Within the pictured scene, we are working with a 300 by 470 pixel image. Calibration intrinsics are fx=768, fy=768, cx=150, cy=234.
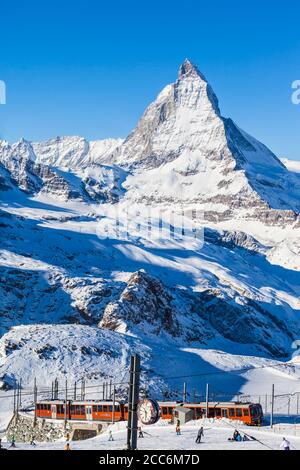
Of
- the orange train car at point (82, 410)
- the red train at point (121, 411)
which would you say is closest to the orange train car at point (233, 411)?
the red train at point (121, 411)

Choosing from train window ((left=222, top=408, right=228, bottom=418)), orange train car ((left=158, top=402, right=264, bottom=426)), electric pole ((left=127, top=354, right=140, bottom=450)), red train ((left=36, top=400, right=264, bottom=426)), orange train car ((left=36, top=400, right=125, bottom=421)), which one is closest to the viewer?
electric pole ((left=127, top=354, right=140, bottom=450))

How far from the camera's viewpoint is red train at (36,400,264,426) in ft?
318

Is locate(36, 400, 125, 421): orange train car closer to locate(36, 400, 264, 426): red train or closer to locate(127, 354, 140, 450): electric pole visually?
locate(36, 400, 264, 426): red train

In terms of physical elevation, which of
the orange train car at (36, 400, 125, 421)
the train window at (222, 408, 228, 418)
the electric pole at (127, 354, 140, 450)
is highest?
the electric pole at (127, 354, 140, 450)

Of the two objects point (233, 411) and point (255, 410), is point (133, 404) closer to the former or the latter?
point (233, 411)

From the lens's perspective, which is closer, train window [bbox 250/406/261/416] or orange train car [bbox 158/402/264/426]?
orange train car [bbox 158/402/264/426]

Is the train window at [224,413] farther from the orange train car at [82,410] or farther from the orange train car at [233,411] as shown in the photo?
the orange train car at [82,410]

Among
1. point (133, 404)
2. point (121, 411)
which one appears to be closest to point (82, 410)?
point (121, 411)

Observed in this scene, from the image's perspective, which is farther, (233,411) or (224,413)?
(233,411)

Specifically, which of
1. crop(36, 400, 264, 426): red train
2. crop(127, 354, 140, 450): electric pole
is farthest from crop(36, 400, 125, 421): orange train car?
crop(127, 354, 140, 450): electric pole

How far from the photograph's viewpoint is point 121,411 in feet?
336

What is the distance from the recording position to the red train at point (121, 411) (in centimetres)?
9706
